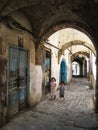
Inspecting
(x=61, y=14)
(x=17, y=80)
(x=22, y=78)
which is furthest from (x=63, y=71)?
(x=17, y=80)

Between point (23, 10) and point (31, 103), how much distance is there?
3549mm

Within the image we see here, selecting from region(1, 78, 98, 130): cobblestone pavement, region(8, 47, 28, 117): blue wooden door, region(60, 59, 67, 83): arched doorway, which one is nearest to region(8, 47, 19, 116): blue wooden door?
region(8, 47, 28, 117): blue wooden door

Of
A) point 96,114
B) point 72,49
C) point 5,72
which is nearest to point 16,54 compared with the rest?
point 5,72

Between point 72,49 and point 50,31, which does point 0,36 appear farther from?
point 72,49

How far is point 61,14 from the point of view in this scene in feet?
29.7

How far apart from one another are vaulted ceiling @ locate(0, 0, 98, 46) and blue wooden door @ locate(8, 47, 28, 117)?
1.40 m

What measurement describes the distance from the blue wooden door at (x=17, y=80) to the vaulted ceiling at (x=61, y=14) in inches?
55.0

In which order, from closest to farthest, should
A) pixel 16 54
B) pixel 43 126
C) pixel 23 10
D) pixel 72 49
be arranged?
pixel 43 126 → pixel 16 54 → pixel 23 10 → pixel 72 49

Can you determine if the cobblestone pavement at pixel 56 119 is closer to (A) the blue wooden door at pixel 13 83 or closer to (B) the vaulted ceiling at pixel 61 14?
(A) the blue wooden door at pixel 13 83

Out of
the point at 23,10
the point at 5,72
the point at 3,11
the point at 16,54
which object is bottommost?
the point at 5,72

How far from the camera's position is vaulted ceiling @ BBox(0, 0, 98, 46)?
7.77 meters

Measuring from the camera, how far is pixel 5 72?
6703mm

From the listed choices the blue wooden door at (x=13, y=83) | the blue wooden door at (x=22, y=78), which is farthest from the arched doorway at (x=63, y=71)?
the blue wooden door at (x=13, y=83)

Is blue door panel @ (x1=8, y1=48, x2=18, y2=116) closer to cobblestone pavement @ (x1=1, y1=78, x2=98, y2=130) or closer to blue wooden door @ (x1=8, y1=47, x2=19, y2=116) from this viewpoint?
blue wooden door @ (x1=8, y1=47, x2=19, y2=116)
